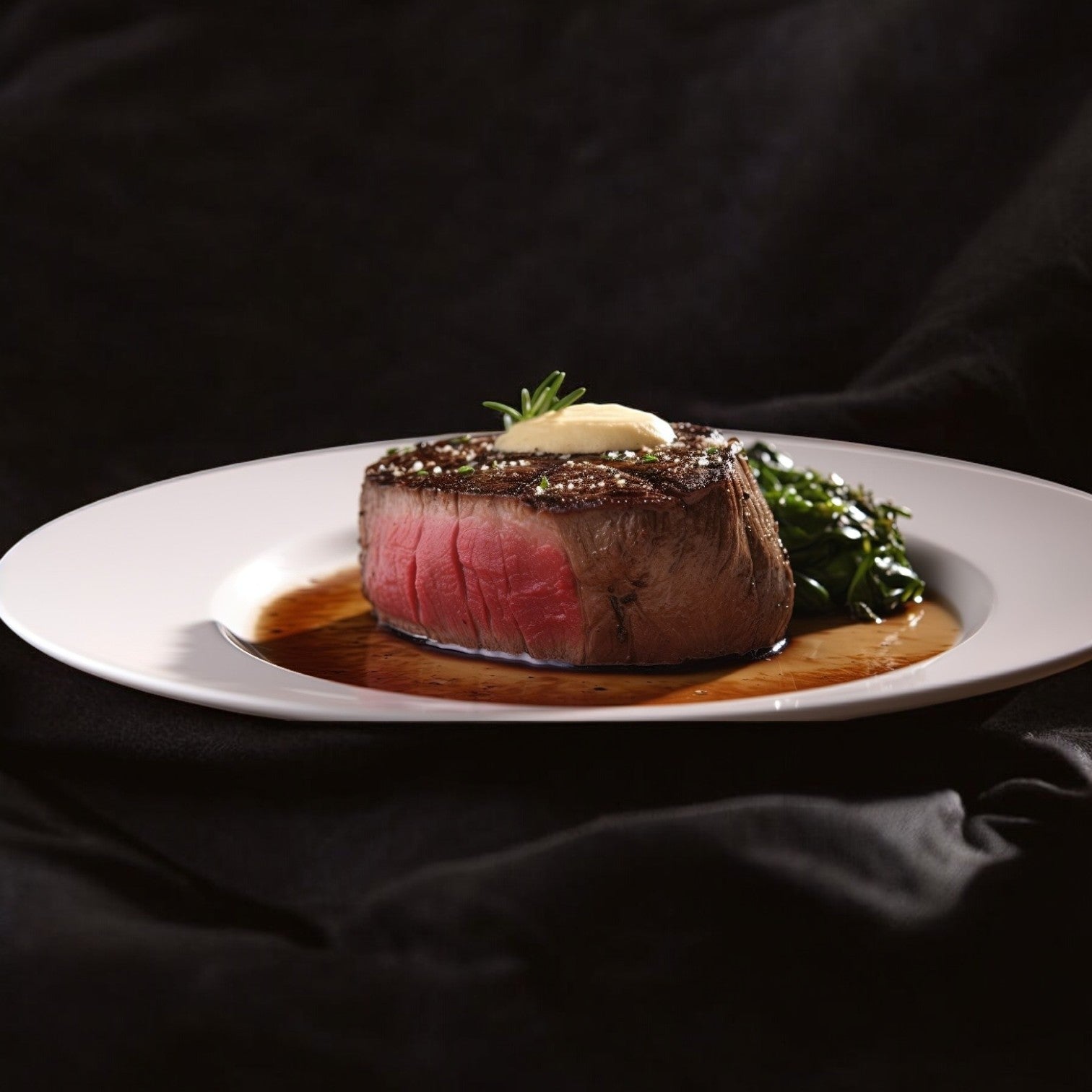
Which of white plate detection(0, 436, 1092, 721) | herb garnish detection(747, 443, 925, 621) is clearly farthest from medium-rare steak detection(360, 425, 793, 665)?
white plate detection(0, 436, 1092, 721)

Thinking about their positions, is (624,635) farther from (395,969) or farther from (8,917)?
(8,917)

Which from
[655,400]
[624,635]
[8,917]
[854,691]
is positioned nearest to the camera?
[8,917]

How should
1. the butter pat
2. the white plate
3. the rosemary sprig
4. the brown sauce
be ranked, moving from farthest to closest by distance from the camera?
the rosemary sprig, the butter pat, the brown sauce, the white plate

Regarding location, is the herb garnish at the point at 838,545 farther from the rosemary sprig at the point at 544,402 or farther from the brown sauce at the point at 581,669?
the rosemary sprig at the point at 544,402

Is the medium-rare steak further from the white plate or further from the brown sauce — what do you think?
the white plate

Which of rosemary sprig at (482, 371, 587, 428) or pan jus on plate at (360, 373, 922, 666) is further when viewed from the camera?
rosemary sprig at (482, 371, 587, 428)

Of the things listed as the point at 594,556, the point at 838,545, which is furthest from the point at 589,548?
the point at 838,545

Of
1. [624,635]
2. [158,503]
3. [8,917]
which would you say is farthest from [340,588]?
[8,917]
